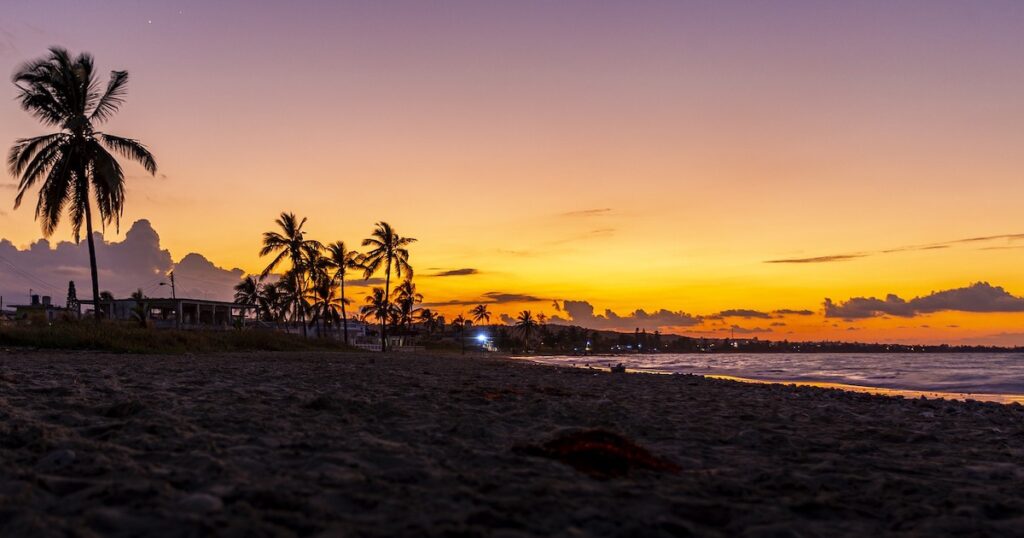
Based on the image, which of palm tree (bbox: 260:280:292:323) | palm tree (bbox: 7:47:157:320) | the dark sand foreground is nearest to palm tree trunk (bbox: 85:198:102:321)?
palm tree (bbox: 7:47:157:320)

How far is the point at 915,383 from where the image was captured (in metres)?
24.6

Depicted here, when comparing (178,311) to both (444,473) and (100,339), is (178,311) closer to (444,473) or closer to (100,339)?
(100,339)

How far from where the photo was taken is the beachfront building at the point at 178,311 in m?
50.0

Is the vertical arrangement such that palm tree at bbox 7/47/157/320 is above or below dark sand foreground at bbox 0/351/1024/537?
above

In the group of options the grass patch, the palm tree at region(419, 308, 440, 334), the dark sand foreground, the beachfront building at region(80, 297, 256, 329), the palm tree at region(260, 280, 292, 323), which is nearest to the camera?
the dark sand foreground

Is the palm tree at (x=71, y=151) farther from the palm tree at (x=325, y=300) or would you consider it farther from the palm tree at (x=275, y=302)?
the palm tree at (x=275, y=302)

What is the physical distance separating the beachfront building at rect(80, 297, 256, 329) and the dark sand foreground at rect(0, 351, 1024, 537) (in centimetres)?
4757

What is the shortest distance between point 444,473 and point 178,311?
53571 mm

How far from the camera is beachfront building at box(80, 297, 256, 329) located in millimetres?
50000

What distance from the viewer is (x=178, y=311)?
5019 cm

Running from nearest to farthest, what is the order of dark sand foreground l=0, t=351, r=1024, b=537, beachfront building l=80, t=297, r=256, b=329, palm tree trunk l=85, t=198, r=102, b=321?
dark sand foreground l=0, t=351, r=1024, b=537, palm tree trunk l=85, t=198, r=102, b=321, beachfront building l=80, t=297, r=256, b=329

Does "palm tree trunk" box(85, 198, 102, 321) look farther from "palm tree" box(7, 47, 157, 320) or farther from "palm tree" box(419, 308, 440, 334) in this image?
"palm tree" box(419, 308, 440, 334)

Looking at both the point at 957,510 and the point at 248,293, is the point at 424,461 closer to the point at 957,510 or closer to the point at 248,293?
the point at 957,510

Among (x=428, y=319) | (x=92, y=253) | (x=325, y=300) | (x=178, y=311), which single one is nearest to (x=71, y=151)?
(x=92, y=253)
